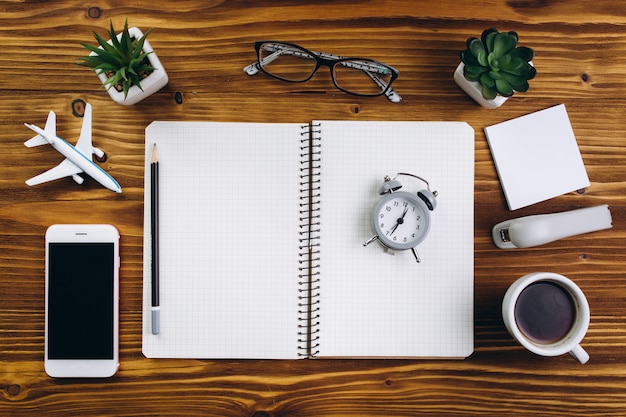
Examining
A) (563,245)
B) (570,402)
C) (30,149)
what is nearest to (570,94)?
(563,245)

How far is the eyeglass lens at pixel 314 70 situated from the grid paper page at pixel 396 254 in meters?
0.07

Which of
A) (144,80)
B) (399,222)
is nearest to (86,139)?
(144,80)

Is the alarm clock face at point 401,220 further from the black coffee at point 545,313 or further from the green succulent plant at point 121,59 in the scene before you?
the green succulent plant at point 121,59

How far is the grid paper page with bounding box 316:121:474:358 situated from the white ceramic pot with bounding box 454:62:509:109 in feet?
0.18

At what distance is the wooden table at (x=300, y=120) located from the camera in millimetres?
908

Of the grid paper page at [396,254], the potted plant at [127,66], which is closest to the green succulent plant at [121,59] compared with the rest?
the potted plant at [127,66]

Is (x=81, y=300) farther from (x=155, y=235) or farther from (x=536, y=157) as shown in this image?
(x=536, y=157)

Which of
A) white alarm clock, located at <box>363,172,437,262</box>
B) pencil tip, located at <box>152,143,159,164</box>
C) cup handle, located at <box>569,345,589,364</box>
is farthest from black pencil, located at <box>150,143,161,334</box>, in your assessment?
cup handle, located at <box>569,345,589,364</box>

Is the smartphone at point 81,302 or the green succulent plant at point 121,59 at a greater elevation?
the green succulent plant at point 121,59

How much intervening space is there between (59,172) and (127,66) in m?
0.23

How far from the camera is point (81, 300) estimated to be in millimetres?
890

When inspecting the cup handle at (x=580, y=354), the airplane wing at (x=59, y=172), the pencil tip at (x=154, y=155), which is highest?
the pencil tip at (x=154, y=155)

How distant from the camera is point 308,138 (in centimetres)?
91

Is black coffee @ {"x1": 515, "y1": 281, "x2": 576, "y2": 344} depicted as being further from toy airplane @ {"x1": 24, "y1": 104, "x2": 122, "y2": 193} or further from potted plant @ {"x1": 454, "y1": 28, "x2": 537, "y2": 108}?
A: toy airplane @ {"x1": 24, "y1": 104, "x2": 122, "y2": 193}
